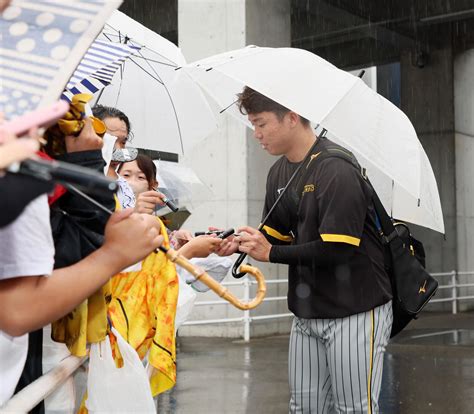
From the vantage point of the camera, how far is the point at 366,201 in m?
3.74

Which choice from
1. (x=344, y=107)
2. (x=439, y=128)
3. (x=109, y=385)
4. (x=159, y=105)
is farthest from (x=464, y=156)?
(x=109, y=385)

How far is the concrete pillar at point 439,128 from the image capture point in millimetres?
18219

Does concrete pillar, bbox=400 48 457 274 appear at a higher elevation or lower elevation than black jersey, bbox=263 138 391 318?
higher

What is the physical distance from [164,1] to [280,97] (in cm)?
1301

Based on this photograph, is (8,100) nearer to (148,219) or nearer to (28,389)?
(148,219)

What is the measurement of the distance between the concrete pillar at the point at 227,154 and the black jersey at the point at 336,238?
7.65 meters

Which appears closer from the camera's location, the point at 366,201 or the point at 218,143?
the point at 366,201

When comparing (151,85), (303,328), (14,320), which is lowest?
(303,328)

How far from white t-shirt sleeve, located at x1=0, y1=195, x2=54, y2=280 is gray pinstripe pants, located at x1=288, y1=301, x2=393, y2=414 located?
2.20m

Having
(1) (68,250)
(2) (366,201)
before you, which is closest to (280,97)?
(2) (366,201)

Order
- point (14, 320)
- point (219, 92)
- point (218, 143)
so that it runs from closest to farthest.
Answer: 1. point (14, 320)
2. point (219, 92)
3. point (218, 143)

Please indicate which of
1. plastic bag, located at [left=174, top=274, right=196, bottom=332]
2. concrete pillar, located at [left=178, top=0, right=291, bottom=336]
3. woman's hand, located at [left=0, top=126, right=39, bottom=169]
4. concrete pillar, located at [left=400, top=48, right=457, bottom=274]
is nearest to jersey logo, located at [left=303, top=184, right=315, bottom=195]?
plastic bag, located at [left=174, top=274, right=196, bottom=332]

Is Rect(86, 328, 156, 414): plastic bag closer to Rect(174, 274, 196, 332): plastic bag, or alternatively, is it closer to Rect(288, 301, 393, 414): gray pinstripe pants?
Rect(174, 274, 196, 332): plastic bag

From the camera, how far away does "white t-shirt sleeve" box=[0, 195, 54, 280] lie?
1.72 metres
